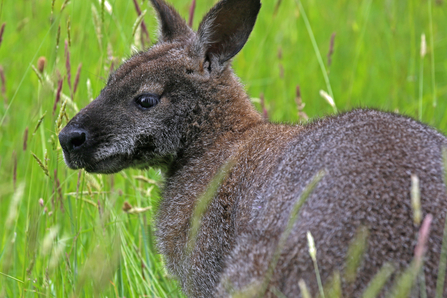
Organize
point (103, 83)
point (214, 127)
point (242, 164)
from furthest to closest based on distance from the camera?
1. point (103, 83)
2. point (214, 127)
3. point (242, 164)

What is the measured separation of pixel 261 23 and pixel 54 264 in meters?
5.87

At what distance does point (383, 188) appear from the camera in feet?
10.3

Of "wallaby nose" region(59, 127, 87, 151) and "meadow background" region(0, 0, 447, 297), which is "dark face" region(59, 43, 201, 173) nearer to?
"wallaby nose" region(59, 127, 87, 151)

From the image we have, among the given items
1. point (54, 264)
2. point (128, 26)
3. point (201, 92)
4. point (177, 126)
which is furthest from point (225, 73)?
point (128, 26)

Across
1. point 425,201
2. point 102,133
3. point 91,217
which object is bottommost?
point 91,217

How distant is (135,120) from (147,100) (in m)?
0.20

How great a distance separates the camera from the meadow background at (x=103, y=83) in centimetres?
458

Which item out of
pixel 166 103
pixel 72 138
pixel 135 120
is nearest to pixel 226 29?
pixel 166 103

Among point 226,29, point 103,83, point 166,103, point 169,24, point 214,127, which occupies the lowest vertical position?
point 214,127

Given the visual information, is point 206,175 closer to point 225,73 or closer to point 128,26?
point 225,73

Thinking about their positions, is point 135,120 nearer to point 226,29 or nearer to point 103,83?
point 226,29

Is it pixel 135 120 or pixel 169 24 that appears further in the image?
pixel 169 24

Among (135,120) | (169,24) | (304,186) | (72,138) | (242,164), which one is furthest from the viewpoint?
(169,24)

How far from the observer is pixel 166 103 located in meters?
4.86
